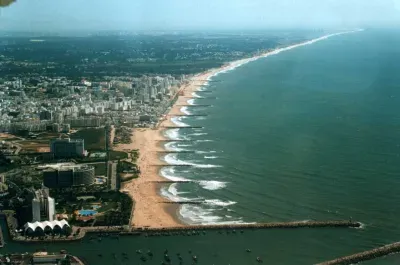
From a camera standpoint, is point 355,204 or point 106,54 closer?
point 355,204

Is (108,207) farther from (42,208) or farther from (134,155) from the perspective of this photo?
(134,155)

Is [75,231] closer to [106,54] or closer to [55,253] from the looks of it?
[55,253]

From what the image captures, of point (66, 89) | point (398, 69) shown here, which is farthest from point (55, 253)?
point (398, 69)

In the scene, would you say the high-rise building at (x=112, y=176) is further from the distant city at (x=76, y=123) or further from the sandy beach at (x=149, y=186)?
the sandy beach at (x=149, y=186)

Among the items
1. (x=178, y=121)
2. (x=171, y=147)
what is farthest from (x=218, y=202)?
(x=178, y=121)

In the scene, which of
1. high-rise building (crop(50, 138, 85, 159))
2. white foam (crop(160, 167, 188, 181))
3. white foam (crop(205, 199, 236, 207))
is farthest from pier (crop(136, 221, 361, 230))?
high-rise building (crop(50, 138, 85, 159))

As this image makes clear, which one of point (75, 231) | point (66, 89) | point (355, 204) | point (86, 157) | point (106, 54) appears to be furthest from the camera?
point (106, 54)

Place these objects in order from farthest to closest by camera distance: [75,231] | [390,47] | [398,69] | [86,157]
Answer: [390,47]
[398,69]
[86,157]
[75,231]
